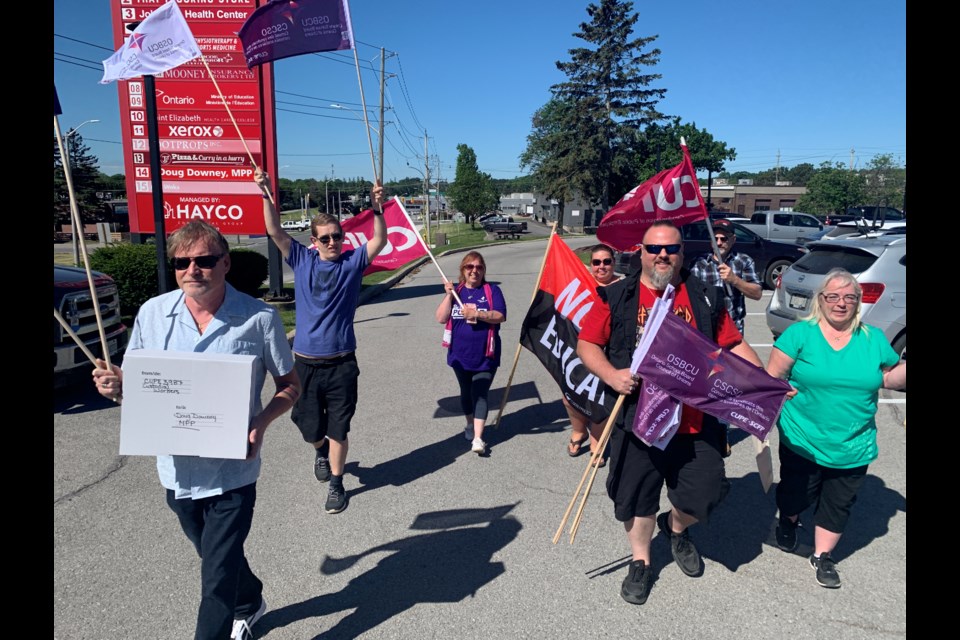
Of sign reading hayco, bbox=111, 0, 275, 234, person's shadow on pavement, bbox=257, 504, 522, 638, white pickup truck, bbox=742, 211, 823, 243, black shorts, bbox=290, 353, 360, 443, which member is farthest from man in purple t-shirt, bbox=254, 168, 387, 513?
white pickup truck, bbox=742, 211, 823, 243

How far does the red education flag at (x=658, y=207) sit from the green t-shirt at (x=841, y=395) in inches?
82.1

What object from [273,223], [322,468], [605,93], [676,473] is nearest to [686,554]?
[676,473]

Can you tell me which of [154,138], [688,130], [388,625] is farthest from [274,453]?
[688,130]

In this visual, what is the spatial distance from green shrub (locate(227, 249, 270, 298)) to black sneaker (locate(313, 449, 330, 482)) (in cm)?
955

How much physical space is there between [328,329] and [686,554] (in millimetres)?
2695

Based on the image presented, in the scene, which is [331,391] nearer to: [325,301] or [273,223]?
[325,301]

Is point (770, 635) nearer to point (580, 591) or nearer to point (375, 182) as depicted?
point (580, 591)

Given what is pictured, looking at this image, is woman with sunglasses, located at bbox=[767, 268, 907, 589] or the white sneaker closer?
the white sneaker

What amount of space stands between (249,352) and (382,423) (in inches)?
140

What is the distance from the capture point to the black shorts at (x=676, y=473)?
3309 mm

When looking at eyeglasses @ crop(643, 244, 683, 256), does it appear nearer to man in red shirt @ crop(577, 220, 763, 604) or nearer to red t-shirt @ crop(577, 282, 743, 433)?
man in red shirt @ crop(577, 220, 763, 604)

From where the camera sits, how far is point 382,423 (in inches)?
242

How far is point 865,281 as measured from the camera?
7.64m

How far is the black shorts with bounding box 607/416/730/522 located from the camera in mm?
3309
